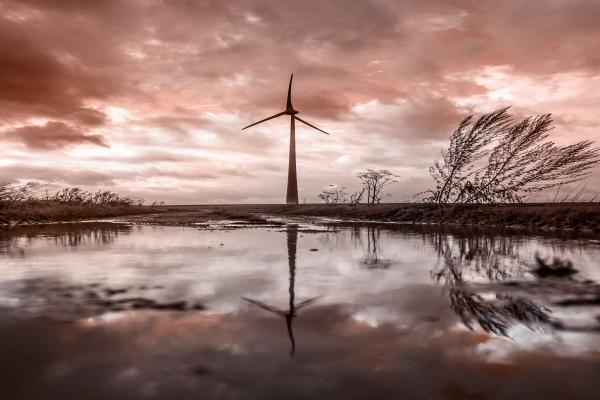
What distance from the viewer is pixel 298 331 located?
3.78m

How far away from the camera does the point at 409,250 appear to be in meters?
10.1

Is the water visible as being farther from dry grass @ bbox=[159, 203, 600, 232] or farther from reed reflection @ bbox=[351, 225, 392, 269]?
dry grass @ bbox=[159, 203, 600, 232]

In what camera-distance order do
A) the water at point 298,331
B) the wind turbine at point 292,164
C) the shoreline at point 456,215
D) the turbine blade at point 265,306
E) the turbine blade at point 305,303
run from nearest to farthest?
the water at point 298,331
the turbine blade at point 265,306
the turbine blade at point 305,303
the shoreline at point 456,215
the wind turbine at point 292,164

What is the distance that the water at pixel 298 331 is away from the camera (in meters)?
2.71

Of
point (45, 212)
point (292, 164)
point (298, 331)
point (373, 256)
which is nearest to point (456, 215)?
point (373, 256)

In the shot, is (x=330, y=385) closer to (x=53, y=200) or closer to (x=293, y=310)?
(x=293, y=310)

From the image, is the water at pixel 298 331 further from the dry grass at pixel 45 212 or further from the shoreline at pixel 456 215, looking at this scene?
the dry grass at pixel 45 212

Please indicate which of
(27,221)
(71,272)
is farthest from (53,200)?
(71,272)

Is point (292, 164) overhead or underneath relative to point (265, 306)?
overhead

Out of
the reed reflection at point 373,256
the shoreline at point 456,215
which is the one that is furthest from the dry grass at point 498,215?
the reed reflection at point 373,256

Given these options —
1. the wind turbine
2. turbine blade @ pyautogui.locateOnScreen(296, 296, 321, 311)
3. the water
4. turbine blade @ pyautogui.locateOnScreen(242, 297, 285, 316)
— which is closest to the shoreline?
the water

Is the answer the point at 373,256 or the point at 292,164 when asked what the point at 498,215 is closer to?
the point at 373,256

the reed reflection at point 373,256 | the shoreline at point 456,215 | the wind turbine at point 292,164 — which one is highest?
the wind turbine at point 292,164

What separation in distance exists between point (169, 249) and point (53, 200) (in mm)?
24864
